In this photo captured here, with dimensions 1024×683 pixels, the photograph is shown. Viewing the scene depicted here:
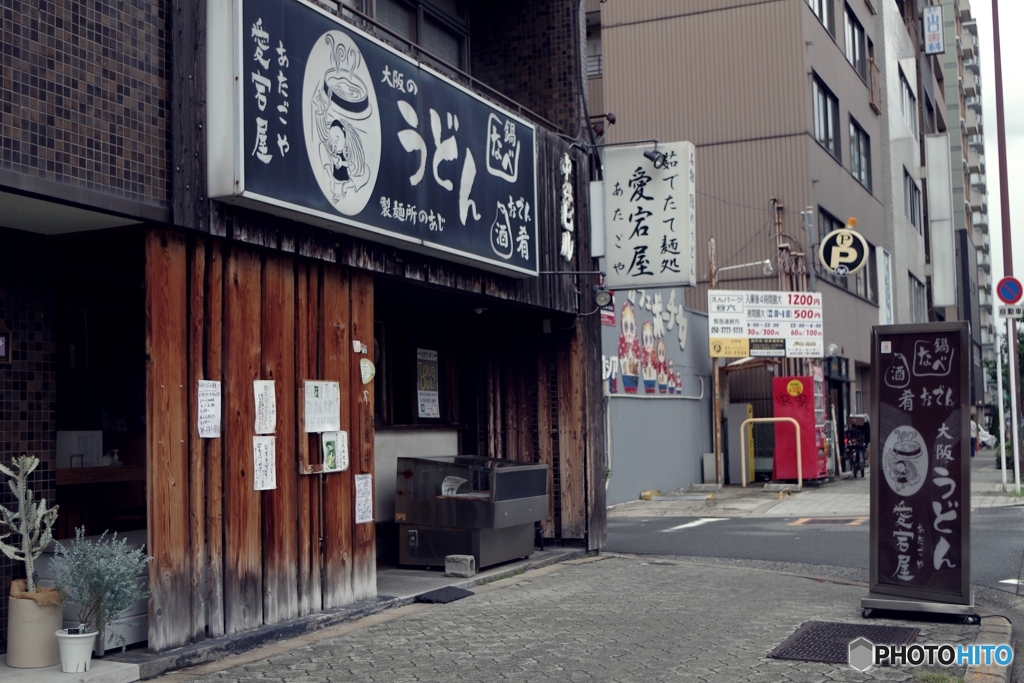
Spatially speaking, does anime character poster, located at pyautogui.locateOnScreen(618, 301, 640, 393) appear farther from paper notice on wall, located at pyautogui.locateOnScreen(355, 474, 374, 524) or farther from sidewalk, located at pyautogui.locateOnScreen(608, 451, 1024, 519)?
paper notice on wall, located at pyautogui.locateOnScreen(355, 474, 374, 524)

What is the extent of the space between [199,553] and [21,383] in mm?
1672

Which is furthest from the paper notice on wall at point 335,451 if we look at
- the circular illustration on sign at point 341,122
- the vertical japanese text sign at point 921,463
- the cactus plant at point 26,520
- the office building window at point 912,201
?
the office building window at point 912,201

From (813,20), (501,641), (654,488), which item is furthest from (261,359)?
(813,20)

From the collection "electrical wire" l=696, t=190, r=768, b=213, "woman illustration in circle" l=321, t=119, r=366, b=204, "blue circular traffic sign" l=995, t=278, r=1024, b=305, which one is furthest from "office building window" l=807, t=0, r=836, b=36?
"woman illustration in circle" l=321, t=119, r=366, b=204

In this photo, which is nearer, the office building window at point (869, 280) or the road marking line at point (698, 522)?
the road marking line at point (698, 522)

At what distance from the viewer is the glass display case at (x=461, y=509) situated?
1084cm

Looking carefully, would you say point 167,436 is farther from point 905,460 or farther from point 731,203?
point 731,203

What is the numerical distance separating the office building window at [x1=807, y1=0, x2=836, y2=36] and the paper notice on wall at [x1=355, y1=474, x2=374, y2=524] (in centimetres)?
2332

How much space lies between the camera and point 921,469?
8.48m

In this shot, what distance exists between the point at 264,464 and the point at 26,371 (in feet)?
5.94

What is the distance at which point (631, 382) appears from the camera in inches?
824

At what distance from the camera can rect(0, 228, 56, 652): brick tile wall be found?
6996 millimetres

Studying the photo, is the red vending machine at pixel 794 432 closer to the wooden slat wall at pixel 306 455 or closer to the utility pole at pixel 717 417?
the utility pole at pixel 717 417

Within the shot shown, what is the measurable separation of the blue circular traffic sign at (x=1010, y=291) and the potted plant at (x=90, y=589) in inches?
678
